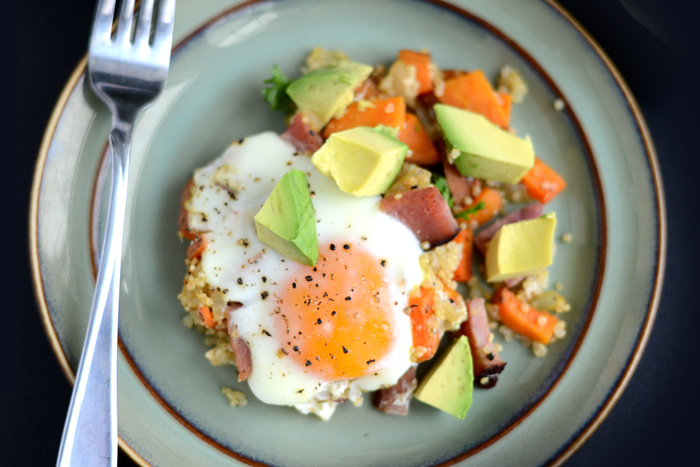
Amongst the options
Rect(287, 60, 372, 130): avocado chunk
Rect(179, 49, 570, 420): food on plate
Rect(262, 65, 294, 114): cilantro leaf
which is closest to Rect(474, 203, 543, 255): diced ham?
Rect(179, 49, 570, 420): food on plate

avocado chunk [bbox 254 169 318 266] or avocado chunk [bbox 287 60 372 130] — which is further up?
avocado chunk [bbox 287 60 372 130]

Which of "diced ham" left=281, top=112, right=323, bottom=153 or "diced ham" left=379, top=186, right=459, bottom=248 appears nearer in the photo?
"diced ham" left=379, top=186, right=459, bottom=248

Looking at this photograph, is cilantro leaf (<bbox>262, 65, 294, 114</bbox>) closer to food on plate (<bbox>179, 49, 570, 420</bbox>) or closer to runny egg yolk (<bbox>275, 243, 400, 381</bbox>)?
food on plate (<bbox>179, 49, 570, 420</bbox>)

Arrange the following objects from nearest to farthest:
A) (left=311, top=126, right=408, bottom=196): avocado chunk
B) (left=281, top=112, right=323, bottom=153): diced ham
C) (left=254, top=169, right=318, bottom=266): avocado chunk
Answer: (left=254, top=169, right=318, bottom=266): avocado chunk < (left=311, top=126, right=408, bottom=196): avocado chunk < (left=281, top=112, right=323, bottom=153): diced ham

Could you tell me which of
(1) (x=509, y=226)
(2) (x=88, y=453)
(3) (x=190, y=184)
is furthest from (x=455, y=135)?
(2) (x=88, y=453)

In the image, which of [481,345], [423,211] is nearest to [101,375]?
[423,211]

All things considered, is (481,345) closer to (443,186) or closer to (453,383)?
(453,383)
